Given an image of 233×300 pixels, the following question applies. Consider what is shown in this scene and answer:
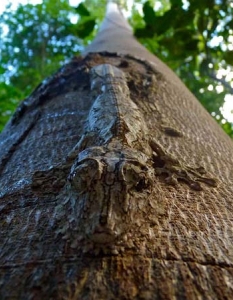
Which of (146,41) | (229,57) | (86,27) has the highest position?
(146,41)

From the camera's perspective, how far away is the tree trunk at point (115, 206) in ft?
2.75

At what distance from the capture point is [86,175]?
39.7 inches

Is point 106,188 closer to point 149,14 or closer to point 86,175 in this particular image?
point 86,175

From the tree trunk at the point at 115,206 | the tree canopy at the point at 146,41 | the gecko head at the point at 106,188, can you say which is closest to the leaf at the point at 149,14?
the tree canopy at the point at 146,41

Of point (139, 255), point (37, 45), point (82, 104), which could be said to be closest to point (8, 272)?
point (139, 255)

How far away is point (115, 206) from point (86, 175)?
4.3 inches

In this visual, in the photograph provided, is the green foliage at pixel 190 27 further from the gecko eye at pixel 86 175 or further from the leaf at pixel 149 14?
the gecko eye at pixel 86 175

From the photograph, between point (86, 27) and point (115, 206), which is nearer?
point (115, 206)

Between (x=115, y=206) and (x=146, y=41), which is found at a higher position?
(x=146, y=41)

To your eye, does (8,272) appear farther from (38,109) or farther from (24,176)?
(38,109)

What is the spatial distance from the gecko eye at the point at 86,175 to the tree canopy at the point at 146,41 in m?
2.07

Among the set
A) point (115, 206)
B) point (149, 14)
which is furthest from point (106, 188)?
point (149, 14)

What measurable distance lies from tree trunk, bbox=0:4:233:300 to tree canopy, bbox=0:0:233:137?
56.1 inches

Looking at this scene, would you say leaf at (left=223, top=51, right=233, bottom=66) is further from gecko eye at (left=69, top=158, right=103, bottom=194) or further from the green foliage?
gecko eye at (left=69, top=158, right=103, bottom=194)
